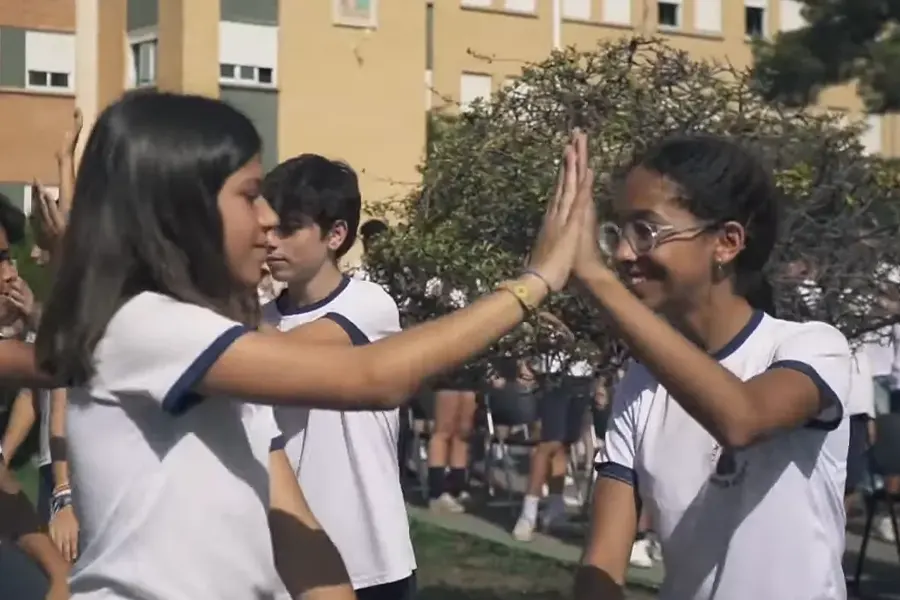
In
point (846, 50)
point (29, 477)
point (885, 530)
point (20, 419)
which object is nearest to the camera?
point (20, 419)

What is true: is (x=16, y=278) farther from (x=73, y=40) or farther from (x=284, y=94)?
(x=73, y=40)

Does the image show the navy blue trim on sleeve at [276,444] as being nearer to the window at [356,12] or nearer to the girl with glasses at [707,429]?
the girl with glasses at [707,429]

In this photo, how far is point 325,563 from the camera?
116 inches

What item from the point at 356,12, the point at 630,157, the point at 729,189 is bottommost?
the point at 729,189

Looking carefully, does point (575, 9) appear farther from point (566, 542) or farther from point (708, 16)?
point (566, 542)

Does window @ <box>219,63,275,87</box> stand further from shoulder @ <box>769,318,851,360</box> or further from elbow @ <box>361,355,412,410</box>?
elbow @ <box>361,355,412,410</box>

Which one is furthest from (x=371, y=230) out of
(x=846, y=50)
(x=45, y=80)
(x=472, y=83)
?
(x=45, y=80)

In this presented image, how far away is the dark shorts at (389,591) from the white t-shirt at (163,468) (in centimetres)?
191

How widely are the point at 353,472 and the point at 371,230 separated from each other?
14.5 ft

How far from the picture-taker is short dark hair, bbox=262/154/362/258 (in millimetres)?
4766

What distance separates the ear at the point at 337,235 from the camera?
482cm

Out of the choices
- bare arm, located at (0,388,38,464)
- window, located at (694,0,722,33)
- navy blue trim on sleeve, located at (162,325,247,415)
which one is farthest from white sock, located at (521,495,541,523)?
window, located at (694,0,722,33)

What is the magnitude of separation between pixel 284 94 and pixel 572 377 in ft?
82.0

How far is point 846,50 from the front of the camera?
52.5 feet
